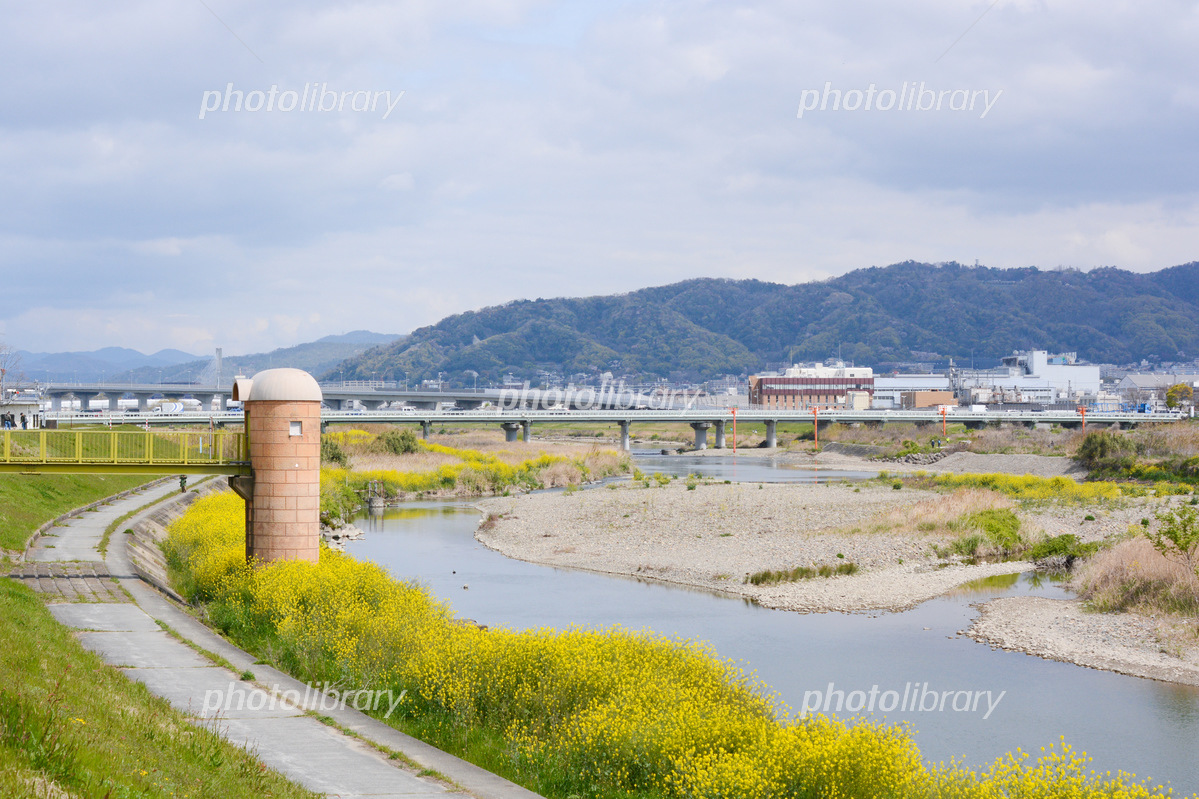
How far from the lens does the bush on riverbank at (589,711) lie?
39.9ft

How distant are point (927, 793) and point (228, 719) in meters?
10.3

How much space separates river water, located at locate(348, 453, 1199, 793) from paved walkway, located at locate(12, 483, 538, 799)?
29.0 feet

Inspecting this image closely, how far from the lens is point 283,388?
26641 mm

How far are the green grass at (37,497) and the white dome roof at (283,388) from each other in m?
8.19

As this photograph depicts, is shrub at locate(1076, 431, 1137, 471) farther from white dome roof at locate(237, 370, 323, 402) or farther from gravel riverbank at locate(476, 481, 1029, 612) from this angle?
white dome roof at locate(237, 370, 323, 402)

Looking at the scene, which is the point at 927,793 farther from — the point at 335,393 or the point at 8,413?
the point at 335,393

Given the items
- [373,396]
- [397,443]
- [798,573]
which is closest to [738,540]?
[798,573]

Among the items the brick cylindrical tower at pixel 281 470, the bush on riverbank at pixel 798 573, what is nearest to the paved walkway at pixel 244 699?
the brick cylindrical tower at pixel 281 470

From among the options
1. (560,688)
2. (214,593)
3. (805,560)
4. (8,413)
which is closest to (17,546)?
(214,593)

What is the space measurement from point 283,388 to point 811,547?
77.8 ft

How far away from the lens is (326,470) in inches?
2662

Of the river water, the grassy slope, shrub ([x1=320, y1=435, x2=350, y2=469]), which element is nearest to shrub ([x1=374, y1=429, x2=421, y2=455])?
shrub ([x1=320, y1=435, x2=350, y2=469])

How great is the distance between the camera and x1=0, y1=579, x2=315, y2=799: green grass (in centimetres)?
830

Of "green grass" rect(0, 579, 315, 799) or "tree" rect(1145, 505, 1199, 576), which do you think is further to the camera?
"tree" rect(1145, 505, 1199, 576)
